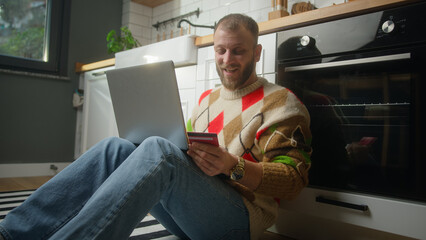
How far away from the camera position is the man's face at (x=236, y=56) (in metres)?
1.20

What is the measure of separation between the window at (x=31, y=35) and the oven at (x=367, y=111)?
2338 mm

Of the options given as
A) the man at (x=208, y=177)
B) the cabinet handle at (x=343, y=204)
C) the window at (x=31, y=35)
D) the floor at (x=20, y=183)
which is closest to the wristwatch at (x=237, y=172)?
the man at (x=208, y=177)

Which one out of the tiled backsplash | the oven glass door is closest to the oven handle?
the oven glass door

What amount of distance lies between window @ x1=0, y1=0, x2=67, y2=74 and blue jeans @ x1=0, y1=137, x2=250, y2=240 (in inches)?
87.7

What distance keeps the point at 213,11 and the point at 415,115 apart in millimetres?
1892

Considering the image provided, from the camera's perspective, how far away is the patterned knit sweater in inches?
39.1

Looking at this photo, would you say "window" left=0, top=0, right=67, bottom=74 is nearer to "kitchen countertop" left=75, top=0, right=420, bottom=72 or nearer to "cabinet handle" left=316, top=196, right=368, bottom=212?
"kitchen countertop" left=75, top=0, right=420, bottom=72

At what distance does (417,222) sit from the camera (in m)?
1.05

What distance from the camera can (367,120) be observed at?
1.20 metres

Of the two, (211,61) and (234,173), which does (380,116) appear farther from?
(211,61)

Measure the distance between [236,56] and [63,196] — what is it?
0.70 metres

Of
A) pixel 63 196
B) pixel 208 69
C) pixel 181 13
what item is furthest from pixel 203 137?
pixel 181 13

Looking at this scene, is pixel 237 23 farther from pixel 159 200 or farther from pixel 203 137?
pixel 159 200

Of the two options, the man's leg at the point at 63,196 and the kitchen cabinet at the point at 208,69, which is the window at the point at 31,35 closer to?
the kitchen cabinet at the point at 208,69
